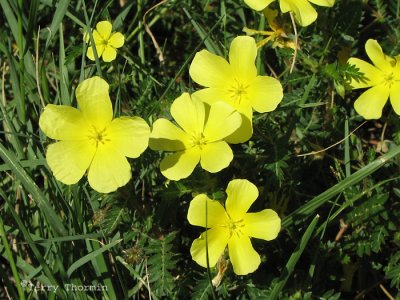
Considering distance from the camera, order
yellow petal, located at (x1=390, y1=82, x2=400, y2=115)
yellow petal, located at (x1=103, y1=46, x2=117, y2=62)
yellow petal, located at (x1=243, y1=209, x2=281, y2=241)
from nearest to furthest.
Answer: yellow petal, located at (x1=243, y1=209, x2=281, y2=241), yellow petal, located at (x1=390, y1=82, x2=400, y2=115), yellow petal, located at (x1=103, y1=46, x2=117, y2=62)

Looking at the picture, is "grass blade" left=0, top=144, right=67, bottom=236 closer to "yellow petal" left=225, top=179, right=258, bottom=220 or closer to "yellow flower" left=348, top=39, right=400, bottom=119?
"yellow petal" left=225, top=179, right=258, bottom=220

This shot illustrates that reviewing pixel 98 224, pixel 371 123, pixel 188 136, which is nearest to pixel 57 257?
pixel 98 224

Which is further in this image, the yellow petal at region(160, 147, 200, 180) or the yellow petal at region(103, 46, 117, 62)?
the yellow petal at region(103, 46, 117, 62)

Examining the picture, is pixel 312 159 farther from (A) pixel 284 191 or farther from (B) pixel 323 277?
(B) pixel 323 277

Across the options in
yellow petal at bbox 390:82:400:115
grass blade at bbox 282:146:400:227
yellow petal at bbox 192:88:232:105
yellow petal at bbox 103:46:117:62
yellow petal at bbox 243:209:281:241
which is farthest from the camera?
yellow petal at bbox 103:46:117:62

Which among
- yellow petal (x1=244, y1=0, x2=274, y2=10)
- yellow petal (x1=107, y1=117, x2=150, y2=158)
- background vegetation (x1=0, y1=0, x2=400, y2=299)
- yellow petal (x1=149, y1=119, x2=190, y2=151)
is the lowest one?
background vegetation (x1=0, y1=0, x2=400, y2=299)

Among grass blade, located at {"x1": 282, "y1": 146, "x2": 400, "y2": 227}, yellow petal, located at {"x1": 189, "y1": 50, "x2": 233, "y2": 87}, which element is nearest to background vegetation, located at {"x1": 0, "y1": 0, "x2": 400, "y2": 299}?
grass blade, located at {"x1": 282, "y1": 146, "x2": 400, "y2": 227}
